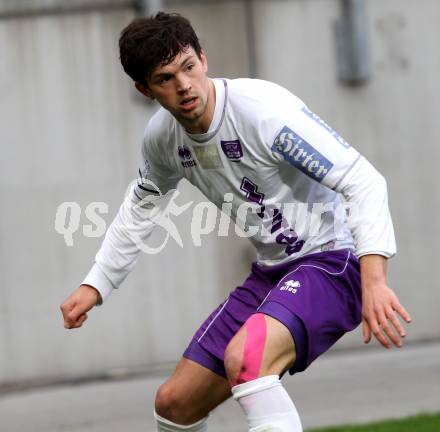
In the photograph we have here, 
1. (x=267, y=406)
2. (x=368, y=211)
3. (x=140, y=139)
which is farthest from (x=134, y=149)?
(x=267, y=406)

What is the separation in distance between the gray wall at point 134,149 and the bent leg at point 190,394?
345 centimetres

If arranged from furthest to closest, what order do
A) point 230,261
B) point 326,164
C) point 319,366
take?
1. point 230,261
2. point 319,366
3. point 326,164

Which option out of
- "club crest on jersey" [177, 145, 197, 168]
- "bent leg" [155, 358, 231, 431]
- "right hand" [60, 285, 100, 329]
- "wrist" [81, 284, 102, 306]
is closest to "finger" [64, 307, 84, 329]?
"right hand" [60, 285, 100, 329]

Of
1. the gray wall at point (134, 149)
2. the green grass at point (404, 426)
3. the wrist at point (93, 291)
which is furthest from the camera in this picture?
the gray wall at point (134, 149)

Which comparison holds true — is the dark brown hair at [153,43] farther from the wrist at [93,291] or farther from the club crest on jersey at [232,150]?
the wrist at [93,291]

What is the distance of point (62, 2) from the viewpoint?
24.3ft

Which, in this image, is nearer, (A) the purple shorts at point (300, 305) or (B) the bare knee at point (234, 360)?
(B) the bare knee at point (234, 360)

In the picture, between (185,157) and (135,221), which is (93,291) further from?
(185,157)

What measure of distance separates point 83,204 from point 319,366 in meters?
1.92

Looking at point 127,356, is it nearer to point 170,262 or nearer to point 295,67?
point 170,262

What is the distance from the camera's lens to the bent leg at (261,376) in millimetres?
3469

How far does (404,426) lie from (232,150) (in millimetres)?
2003

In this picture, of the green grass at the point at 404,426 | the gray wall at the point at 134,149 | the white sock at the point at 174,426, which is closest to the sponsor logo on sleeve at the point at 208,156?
the white sock at the point at 174,426

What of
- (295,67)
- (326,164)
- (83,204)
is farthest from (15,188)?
(326,164)
